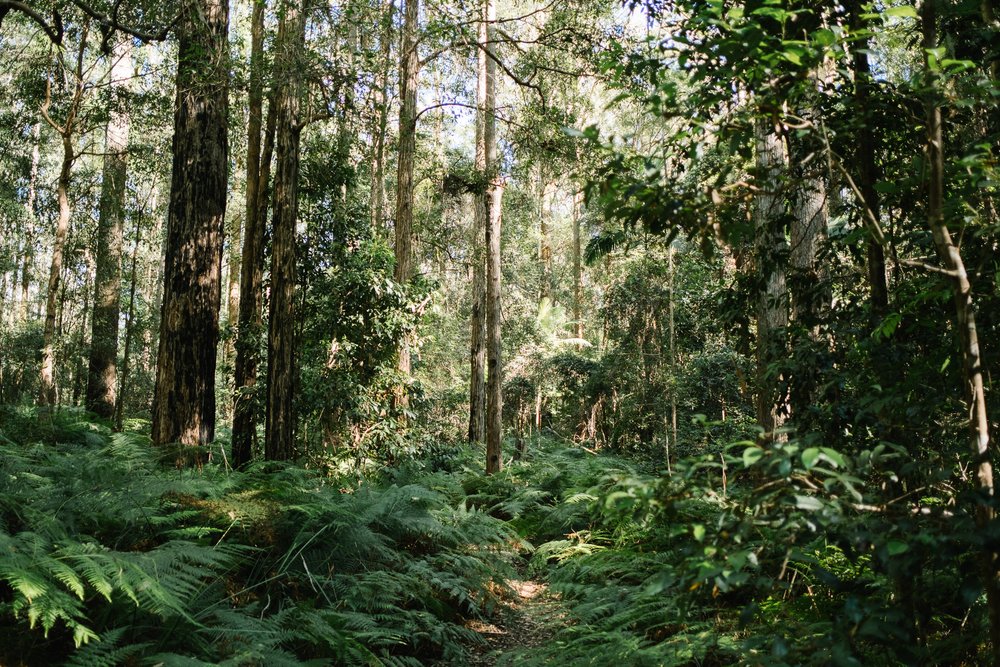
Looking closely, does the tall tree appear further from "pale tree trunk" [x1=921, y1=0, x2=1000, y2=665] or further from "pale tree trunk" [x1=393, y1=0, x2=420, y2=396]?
"pale tree trunk" [x1=921, y1=0, x2=1000, y2=665]

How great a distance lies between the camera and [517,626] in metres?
5.64

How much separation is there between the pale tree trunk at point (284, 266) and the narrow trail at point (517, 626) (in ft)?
10.3

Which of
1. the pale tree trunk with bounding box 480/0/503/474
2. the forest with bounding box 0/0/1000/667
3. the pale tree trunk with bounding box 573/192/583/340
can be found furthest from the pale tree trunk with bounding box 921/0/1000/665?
the pale tree trunk with bounding box 573/192/583/340

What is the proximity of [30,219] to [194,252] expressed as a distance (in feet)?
81.0

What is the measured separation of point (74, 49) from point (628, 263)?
1347 centimetres

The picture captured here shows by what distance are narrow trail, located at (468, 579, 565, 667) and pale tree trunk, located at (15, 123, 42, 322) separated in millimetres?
14048

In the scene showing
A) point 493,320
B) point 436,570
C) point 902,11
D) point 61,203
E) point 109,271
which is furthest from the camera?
point 109,271

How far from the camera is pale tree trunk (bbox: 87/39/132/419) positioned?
14070 millimetres

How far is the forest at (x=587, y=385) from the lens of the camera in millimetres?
2189

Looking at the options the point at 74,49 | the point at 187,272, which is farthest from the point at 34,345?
the point at 187,272

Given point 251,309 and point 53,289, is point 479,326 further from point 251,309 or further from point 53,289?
point 53,289

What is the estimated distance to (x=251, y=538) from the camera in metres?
4.62

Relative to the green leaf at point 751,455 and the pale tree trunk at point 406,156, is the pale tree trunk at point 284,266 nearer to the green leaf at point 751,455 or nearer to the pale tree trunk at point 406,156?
the pale tree trunk at point 406,156

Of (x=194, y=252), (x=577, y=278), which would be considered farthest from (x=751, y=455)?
(x=577, y=278)
